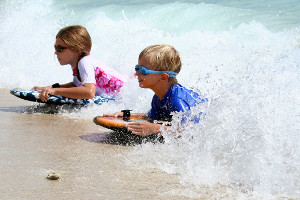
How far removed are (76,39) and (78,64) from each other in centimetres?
31

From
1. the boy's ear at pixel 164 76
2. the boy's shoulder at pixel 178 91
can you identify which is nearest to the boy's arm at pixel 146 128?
the boy's shoulder at pixel 178 91

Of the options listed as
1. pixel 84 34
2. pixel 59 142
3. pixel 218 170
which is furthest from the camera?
pixel 84 34

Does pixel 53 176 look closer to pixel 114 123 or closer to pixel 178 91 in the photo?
pixel 114 123

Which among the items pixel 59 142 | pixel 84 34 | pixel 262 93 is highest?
pixel 84 34

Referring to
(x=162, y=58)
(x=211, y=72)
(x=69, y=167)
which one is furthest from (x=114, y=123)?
(x=211, y=72)

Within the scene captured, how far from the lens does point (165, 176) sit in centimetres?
374

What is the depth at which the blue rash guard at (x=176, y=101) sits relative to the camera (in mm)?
4520

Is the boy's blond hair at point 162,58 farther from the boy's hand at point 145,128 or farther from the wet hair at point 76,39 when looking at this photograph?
the wet hair at point 76,39

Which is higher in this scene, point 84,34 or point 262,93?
point 84,34

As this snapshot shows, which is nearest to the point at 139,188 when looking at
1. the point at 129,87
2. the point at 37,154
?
the point at 37,154

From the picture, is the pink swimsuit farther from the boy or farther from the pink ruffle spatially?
the boy

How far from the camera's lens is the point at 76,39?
614 centimetres

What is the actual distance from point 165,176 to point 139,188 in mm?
343

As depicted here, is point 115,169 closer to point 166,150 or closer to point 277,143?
point 166,150
